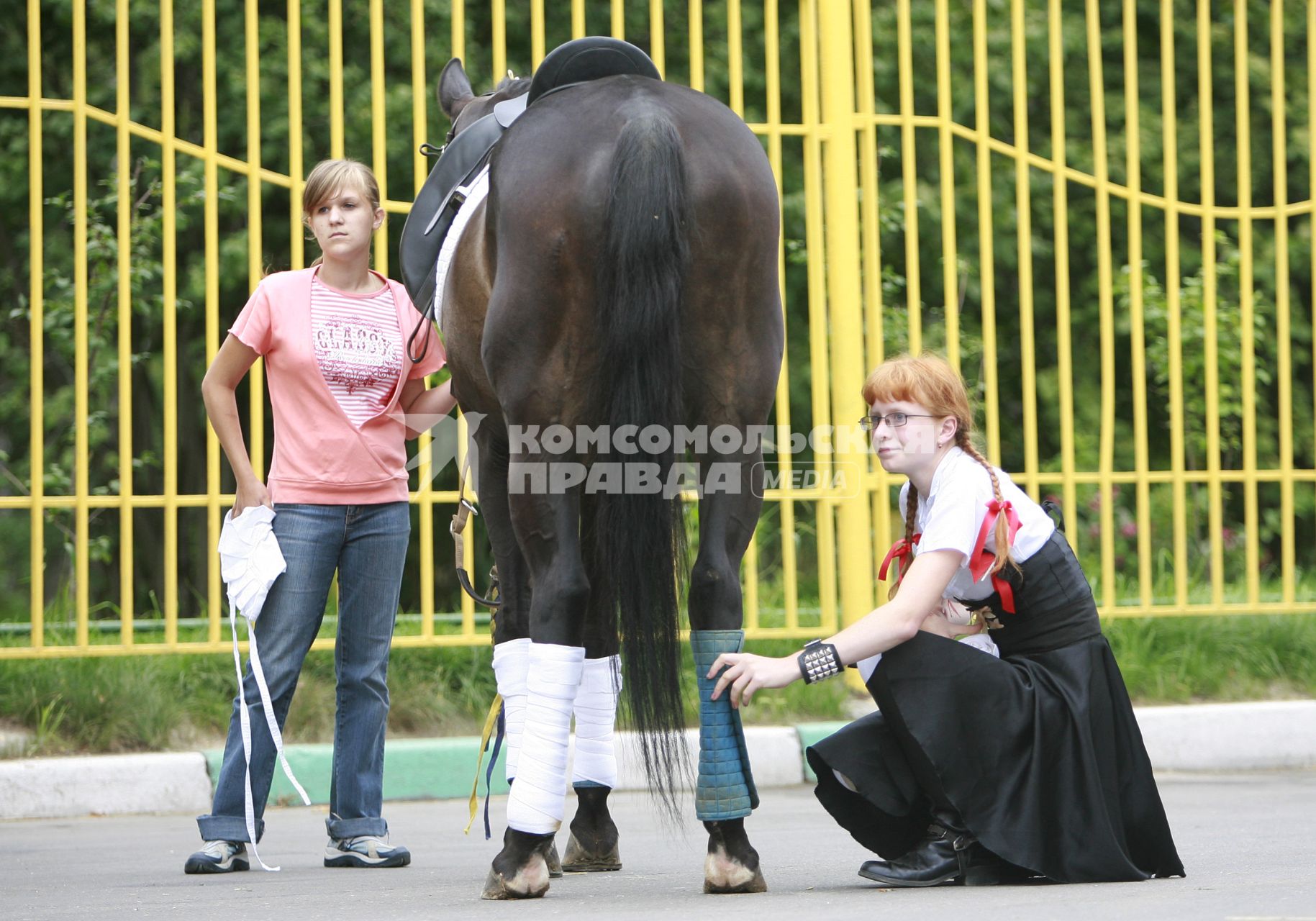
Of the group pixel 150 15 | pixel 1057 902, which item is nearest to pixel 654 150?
pixel 1057 902

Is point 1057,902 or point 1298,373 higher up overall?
point 1298,373

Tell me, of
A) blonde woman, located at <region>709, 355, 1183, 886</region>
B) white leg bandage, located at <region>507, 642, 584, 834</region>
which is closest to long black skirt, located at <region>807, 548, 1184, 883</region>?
blonde woman, located at <region>709, 355, 1183, 886</region>

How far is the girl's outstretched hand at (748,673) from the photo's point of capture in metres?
3.04

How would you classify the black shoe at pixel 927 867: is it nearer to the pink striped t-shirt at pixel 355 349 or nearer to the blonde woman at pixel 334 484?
the blonde woman at pixel 334 484

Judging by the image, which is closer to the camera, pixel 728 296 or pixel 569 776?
pixel 728 296

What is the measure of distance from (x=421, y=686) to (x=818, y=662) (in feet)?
9.51

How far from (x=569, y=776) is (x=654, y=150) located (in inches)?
106

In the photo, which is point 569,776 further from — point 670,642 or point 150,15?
point 150,15

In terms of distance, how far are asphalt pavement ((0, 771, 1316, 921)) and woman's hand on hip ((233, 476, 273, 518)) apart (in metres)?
0.87

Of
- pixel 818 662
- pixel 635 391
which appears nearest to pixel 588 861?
pixel 818 662

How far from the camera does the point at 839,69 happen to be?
5.94m

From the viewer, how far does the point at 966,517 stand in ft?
10.4

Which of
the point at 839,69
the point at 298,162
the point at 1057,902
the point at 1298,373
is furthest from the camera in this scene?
the point at 1298,373

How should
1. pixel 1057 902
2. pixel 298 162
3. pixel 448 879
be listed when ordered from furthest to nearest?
pixel 298 162 < pixel 448 879 < pixel 1057 902
